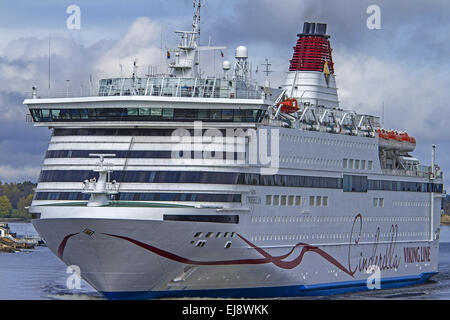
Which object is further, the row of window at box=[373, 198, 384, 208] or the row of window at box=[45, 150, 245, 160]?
the row of window at box=[373, 198, 384, 208]

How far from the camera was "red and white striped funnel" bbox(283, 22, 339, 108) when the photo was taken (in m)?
63.7

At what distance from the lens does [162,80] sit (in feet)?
169

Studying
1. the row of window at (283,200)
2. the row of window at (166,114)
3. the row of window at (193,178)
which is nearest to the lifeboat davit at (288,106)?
the row of window at (193,178)

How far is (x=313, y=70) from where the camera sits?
64875mm

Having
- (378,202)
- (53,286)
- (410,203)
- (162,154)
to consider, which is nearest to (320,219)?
(378,202)

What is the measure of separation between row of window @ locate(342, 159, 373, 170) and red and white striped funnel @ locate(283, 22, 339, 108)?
183 inches

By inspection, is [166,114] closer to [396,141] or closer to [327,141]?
[327,141]

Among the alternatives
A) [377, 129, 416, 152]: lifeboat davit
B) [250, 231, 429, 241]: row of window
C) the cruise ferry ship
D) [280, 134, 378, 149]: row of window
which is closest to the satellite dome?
the cruise ferry ship

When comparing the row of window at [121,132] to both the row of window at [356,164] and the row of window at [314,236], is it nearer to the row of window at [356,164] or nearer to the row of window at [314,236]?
the row of window at [314,236]

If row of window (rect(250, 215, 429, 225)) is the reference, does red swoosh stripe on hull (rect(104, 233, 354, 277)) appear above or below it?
below

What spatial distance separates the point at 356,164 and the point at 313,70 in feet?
24.7

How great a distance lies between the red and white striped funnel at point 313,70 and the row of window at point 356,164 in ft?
15.3

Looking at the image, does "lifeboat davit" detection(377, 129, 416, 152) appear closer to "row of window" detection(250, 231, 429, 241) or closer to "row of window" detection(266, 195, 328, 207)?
"row of window" detection(250, 231, 429, 241)

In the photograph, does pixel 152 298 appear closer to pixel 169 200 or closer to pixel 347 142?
pixel 169 200
